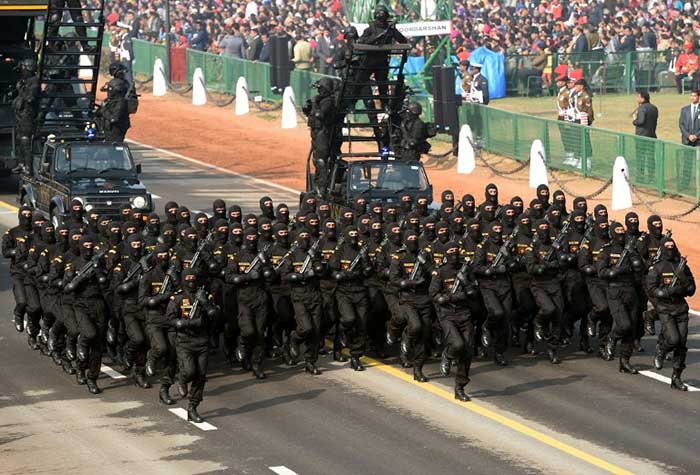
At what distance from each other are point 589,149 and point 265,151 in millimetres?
10373

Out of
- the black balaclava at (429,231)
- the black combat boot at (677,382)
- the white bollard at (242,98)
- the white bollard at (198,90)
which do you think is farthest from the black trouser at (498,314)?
the white bollard at (198,90)

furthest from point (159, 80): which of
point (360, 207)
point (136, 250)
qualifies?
point (136, 250)

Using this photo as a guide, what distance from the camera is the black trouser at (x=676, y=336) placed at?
22391 mm

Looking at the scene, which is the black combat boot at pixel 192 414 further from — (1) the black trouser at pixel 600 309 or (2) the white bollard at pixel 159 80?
(2) the white bollard at pixel 159 80

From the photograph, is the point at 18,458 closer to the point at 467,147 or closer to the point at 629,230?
the point at 629,230

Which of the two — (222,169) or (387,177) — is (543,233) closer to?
(387,177)

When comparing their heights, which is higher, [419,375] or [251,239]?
[251,239]

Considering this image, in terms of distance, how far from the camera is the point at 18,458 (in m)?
19.6

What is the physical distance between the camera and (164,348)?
21.8 metres

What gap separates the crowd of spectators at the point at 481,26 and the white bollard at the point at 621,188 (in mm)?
12495

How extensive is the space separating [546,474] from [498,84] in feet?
112

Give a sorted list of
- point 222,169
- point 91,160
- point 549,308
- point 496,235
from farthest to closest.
Result: point 222,169, point 91,160, point 496,235, point 549,308

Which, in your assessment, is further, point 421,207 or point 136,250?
point 421,207

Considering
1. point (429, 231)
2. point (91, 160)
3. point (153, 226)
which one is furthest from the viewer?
point (91, 160)
